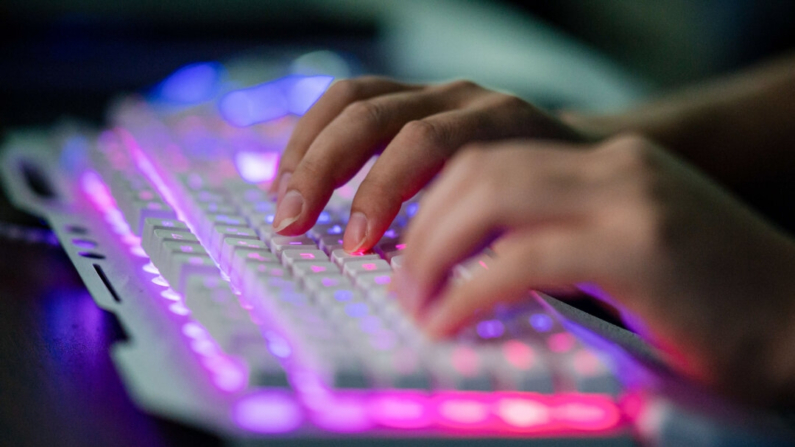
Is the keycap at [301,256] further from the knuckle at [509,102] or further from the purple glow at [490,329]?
the knuckle at [509,102]

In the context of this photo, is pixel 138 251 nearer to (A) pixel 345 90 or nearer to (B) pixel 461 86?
(A) pixel 345 90

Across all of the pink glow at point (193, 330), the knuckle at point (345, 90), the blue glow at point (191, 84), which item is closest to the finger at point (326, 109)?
the knuckle at point (345, 90)

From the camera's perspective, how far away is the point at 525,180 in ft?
1.30

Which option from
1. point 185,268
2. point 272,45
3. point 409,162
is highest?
point 272,45

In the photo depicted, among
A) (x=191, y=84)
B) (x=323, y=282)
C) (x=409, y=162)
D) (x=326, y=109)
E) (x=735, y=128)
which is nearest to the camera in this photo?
(x=323, y=282)

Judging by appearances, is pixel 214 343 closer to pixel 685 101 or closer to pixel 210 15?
pixel 685 101

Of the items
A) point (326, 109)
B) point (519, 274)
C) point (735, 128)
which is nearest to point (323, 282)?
point (519, 274)

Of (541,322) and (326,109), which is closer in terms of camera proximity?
(541,322)

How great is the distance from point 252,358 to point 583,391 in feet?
0.55

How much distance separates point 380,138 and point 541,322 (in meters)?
0.26

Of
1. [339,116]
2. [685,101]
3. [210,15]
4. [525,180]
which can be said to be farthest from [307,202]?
[210,15]

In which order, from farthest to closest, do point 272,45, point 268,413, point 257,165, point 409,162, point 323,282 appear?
point 272,45 → point 257,165 → point 409,162 → point 323,282 → point 268,413

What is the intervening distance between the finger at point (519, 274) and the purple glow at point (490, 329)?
16 mm

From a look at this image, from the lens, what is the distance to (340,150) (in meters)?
0.58
